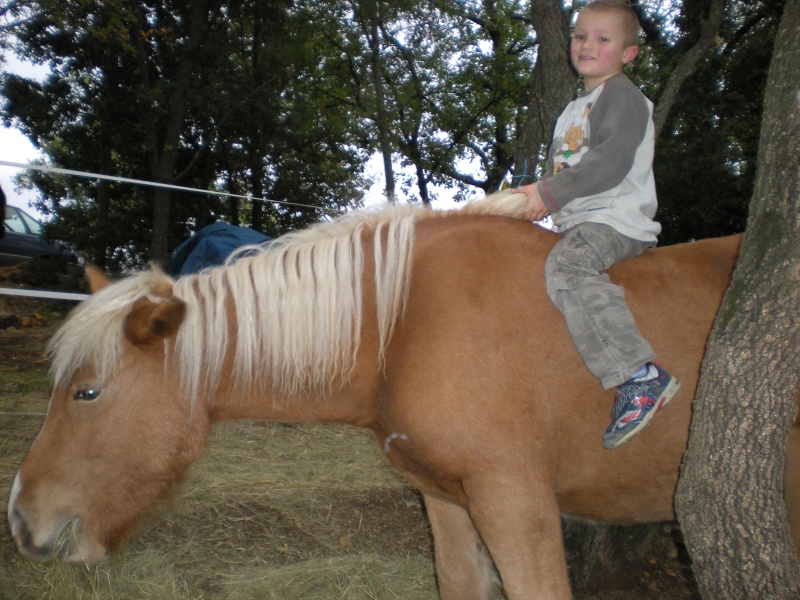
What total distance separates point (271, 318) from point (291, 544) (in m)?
2.20

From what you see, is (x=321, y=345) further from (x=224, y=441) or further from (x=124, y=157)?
(x=124, y=157)

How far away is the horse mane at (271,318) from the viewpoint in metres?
2.27

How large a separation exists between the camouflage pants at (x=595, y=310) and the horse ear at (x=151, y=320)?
4.40 ft

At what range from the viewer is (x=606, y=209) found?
2455 millimetres

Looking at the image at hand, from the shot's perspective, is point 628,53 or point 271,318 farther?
point 628,53

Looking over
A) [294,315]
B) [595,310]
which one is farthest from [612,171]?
[294,315]

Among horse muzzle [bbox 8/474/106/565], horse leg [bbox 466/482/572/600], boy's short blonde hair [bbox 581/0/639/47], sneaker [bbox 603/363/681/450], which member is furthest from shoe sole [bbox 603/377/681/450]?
horse muzzle [bbox 8/474/106/565]

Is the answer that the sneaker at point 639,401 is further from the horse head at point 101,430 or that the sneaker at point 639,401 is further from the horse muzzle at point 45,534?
the horse muzzle at point 45,534

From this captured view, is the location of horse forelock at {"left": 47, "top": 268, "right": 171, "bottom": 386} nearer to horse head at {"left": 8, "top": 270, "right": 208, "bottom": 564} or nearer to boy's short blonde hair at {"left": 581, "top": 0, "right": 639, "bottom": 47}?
horse head at {"left": 8, "top": 270, "right": 208, "bottom": 564}

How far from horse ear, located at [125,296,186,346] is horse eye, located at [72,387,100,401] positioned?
9.3 inches

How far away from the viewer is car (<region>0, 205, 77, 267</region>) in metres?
13.6

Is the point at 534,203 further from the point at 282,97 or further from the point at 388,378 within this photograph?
the point at 282,97

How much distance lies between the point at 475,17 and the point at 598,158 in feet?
78.0

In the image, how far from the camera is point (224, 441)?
5.84 meters
